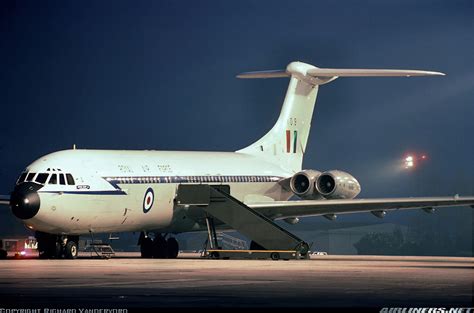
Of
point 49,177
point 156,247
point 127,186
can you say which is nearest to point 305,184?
point 156,247

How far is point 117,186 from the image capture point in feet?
148

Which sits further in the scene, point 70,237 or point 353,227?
point 353,227

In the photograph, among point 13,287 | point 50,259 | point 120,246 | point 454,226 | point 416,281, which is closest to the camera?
point 13,287

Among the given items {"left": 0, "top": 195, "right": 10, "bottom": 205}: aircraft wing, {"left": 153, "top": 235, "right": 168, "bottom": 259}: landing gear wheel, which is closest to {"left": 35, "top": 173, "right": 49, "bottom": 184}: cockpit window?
{"left": 0, "top": 195, "right": 10, "bottom": 205}: aircraft wing

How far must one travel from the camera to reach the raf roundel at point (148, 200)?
46750 millimetres

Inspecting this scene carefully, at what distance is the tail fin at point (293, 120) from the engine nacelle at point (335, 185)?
5.55 meters

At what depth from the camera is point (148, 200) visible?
154ft

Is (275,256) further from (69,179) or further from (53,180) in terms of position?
(53,180)

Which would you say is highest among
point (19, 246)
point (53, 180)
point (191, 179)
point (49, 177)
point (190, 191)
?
point (49, 177)

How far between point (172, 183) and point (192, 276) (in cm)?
1746

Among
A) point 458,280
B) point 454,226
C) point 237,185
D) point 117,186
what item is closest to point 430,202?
point 237,185

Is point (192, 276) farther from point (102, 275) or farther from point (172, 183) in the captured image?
point (172, 183)

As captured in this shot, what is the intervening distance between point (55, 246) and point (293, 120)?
1709cm

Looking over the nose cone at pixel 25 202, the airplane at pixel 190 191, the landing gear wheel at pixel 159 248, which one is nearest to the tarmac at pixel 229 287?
the nose cone at pixel 25 202
